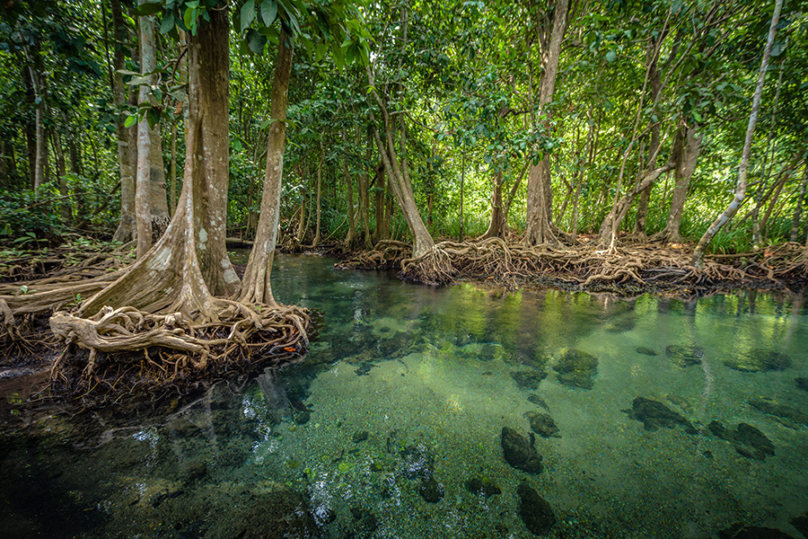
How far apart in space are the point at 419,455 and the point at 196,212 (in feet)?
10.8

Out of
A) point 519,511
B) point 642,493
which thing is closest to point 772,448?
point 642,493

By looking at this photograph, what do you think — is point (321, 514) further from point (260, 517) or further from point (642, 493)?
point (642, 493)

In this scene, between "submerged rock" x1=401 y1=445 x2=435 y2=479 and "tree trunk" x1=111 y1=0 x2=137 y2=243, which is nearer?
"submerged rock" x1=401 y1=445 x2=435 y2=479

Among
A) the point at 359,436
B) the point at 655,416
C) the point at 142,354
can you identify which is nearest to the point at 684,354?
the point at 655,416

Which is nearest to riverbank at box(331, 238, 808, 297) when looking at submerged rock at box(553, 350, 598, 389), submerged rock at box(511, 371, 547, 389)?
submerged rock at box(553, 350, 598, 389)

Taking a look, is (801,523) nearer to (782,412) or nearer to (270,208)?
(782,412)

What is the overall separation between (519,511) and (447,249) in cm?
626

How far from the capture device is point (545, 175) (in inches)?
309

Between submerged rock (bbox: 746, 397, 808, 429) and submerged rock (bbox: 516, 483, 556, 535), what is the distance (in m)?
2.09

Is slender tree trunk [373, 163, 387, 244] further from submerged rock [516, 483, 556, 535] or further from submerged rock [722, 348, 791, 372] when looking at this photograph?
submerged rock [516, 483, 556, 535]

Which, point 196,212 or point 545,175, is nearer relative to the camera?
point 196,212

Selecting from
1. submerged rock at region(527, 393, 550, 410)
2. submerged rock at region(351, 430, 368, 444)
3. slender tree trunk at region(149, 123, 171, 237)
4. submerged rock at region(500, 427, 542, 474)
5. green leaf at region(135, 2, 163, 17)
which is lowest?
submerged rock at region(351, 430, 368, 444)

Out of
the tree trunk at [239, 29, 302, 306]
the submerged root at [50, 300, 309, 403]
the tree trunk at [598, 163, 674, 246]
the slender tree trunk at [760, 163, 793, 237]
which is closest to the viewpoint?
the submerged root at [50, 300, 309, 403]

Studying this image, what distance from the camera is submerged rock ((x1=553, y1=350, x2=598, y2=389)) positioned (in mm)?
2734
